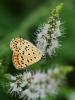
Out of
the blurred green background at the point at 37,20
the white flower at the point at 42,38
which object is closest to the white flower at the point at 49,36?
the white flower at the point at 42,38

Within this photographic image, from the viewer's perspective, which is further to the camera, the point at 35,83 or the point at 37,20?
the point at 37,20

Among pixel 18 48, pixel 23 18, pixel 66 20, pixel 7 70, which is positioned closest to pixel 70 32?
pixel 66 20

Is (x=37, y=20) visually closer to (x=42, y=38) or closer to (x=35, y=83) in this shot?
(x=42, y=38)

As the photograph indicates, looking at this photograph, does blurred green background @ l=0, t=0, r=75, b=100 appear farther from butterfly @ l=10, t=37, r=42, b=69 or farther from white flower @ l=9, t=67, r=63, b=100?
butterfly @ l=10, t=37, r=42, b=69

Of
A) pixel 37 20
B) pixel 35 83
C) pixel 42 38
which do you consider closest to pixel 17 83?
pixel 35 83

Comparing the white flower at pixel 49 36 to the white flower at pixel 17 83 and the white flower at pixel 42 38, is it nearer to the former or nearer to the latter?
the white flower at pixel 42 38

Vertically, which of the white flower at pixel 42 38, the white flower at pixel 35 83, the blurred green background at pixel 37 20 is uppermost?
the blurred green background at pixel 37 20

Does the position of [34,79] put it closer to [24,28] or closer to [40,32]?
[40,32]

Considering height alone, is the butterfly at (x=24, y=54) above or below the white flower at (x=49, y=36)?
below

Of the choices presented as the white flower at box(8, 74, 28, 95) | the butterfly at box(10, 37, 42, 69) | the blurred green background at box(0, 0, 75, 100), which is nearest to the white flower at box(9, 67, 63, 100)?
the white flower at box(8, 74, 28, 95)
